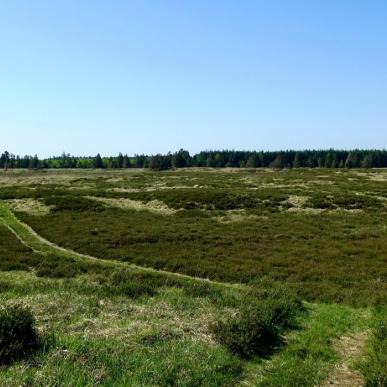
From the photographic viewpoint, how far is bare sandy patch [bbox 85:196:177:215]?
51397 mm

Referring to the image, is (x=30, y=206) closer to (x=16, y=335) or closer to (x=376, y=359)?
(x=16, y=335)

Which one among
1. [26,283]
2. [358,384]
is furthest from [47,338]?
[26,283]

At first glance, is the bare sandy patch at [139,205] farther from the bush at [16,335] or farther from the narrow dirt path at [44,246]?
the bush at [16,335]

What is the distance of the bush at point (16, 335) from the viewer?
32.4ft

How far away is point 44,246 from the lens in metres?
32.3

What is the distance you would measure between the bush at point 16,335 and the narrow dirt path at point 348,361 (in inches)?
269

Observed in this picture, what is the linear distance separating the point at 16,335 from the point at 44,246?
22.9m

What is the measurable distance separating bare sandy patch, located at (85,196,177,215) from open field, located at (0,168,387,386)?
114 inches

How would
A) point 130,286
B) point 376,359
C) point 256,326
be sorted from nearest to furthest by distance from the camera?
point 376,359 < point 256,326 < point 130,286

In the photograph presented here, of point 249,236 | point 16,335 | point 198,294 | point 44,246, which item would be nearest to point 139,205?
point 249,236

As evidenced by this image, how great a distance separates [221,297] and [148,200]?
4138 cm

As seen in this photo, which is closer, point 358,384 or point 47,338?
point 358,384

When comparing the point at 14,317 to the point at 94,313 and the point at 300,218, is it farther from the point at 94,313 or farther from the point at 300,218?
the point at 300,218

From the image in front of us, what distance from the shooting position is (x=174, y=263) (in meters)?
26.2
